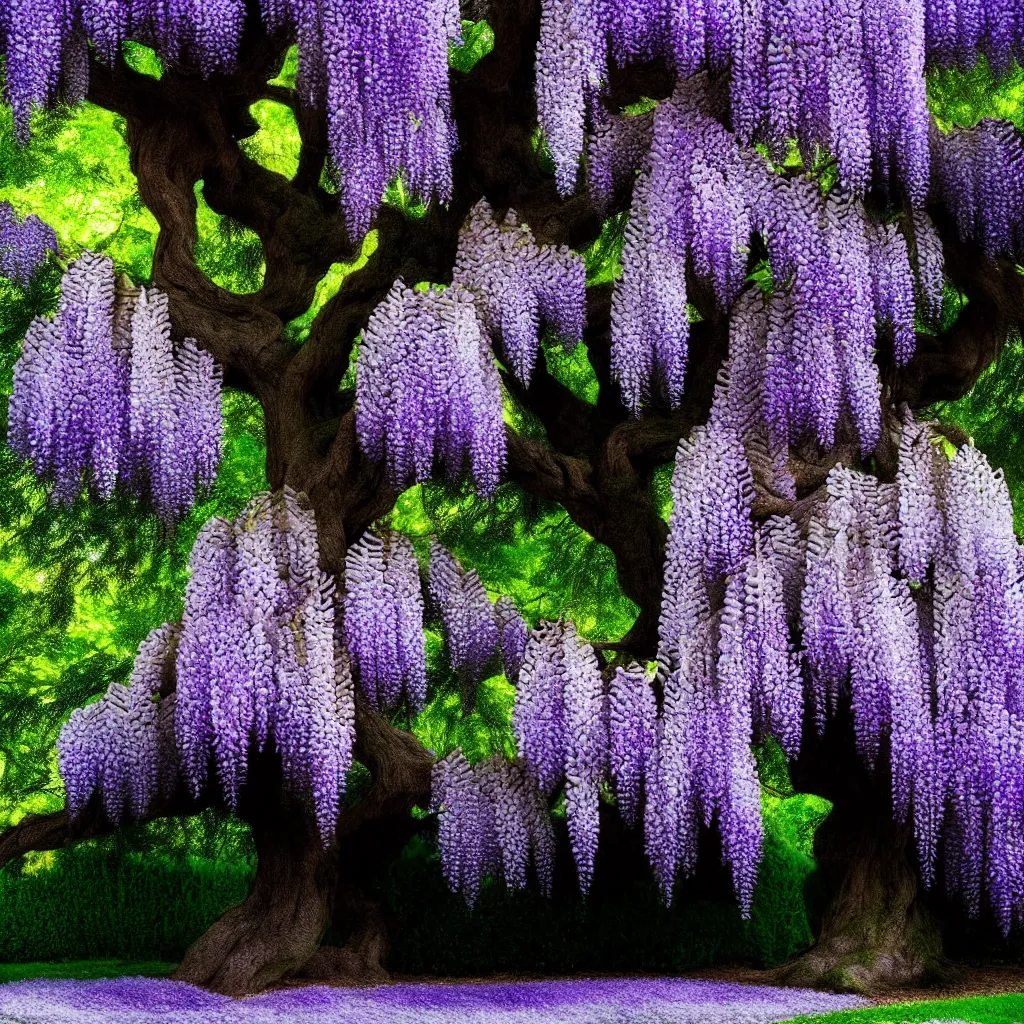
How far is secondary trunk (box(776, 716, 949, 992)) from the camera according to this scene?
6.88 m

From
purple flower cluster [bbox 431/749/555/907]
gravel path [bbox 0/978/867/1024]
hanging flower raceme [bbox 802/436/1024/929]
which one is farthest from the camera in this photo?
purple flower cluster [bbox 431/749/555/907]

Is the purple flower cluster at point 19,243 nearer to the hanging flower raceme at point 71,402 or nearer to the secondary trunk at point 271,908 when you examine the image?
the hanging flower raceme at point 71,402

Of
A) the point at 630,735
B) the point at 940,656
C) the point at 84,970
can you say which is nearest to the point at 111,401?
the point at 630,735

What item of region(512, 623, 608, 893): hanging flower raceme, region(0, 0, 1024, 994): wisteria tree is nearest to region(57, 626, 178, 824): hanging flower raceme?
region(0, 0, 1024, 994): wisteria tree

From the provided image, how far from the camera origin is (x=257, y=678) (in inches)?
261

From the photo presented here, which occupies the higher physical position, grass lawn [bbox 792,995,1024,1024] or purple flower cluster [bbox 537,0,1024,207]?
purple flower cluster [bbox 537,0,1024,207]

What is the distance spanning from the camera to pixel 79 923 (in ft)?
28.7

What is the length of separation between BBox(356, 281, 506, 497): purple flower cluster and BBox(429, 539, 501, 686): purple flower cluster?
0.81m

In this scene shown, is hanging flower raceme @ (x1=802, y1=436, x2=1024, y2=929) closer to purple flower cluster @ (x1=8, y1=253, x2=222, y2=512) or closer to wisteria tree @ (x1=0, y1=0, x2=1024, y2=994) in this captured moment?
wisteria tree @ (x1=0, y1=0, x2=1024, y2=994)

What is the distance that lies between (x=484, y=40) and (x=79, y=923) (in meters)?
6.42

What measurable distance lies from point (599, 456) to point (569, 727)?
152cm

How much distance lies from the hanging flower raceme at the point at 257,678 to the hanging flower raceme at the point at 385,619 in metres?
0.17

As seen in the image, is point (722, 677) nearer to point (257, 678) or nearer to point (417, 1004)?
point (417, 1004)

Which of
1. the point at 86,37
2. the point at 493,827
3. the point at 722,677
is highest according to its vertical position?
the point at 86,37
